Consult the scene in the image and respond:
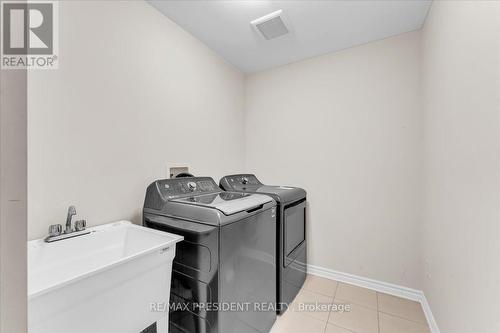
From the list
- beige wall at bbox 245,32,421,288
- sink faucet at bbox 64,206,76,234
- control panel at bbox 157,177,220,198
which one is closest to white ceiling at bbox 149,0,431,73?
beige wall at bbox 245,32,421,288

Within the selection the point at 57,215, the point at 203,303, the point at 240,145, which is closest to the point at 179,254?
the point at 203,303

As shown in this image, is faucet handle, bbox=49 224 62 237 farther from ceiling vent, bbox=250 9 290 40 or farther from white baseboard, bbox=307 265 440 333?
white baseboard, bbox=307 265 440 333

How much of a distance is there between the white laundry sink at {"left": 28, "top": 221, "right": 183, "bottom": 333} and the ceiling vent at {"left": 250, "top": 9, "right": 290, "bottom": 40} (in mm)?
1792

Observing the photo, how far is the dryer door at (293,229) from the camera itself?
179cm

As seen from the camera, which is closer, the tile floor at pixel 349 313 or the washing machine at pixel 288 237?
the tile floor at pixel 349 313

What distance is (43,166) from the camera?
3.59ft

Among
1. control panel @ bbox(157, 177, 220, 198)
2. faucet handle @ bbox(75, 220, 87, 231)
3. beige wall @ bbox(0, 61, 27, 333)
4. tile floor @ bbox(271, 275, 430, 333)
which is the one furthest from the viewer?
tile floor @ bbox(271, 275, 430, 333)

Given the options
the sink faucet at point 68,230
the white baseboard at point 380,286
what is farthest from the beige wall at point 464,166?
the sink faucet at point 68,230

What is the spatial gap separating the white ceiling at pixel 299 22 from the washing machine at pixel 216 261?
139 cm

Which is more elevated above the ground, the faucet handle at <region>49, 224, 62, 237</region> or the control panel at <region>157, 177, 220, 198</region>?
the control panel at <region>157, 177, 220, 198</region>

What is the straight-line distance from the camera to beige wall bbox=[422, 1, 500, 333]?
837 millimetres

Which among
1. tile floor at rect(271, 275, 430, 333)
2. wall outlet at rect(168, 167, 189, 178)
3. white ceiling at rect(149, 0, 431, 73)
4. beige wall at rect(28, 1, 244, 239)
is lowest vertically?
tile floor at rect(271, 275, 430, 333)

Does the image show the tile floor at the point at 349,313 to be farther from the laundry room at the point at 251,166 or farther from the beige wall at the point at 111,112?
the beige wall at the point at 111,112

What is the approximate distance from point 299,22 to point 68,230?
7.22 feet
